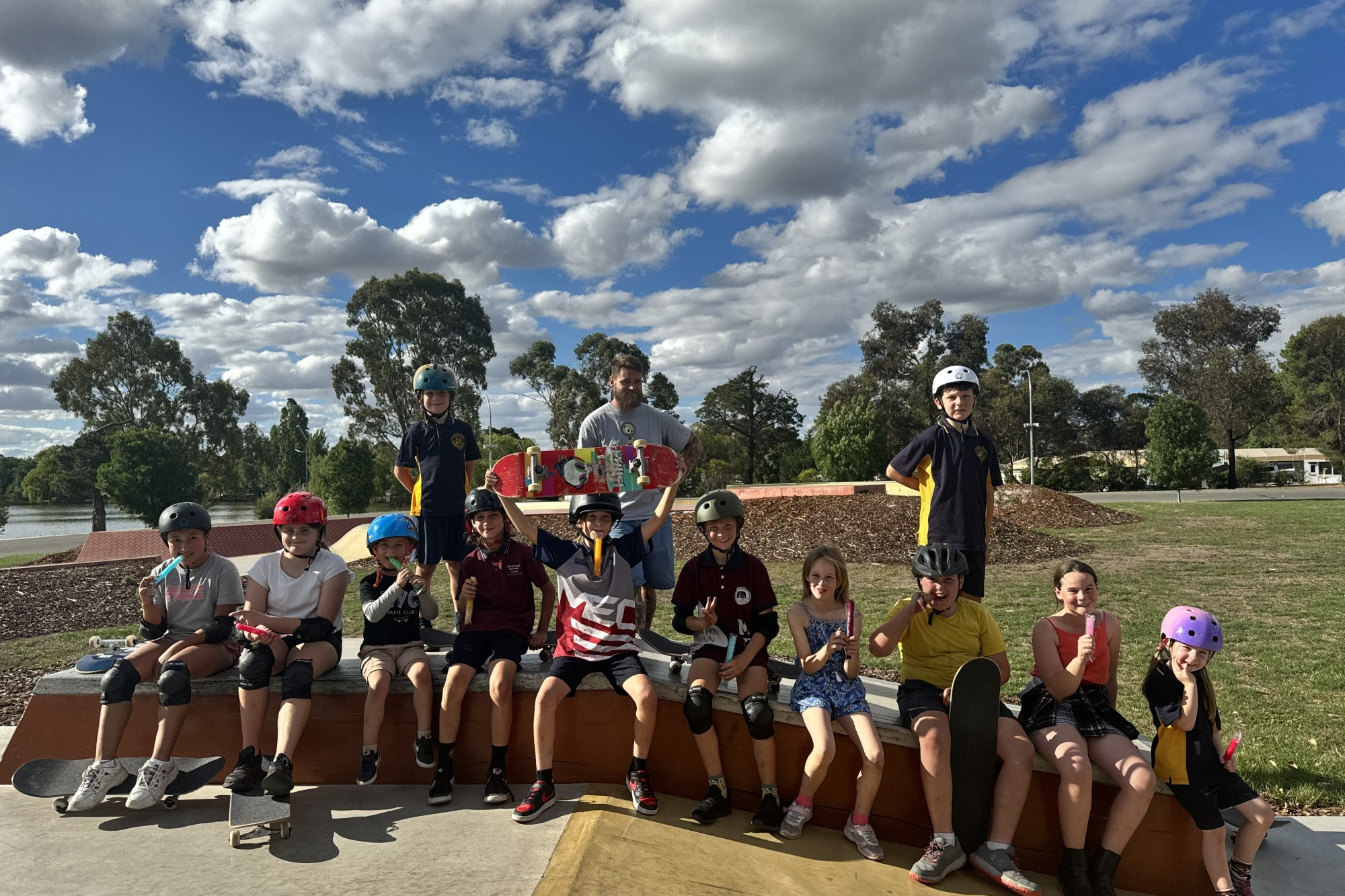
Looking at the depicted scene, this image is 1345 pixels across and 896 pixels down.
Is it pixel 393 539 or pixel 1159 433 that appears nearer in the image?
pixel 393 539

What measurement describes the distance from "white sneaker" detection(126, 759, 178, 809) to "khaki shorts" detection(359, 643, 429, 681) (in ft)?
2.98

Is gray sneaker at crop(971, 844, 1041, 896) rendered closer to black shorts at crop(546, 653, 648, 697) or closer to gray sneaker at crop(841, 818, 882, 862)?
gray sneaker at crop(841, 818, 882, 862)

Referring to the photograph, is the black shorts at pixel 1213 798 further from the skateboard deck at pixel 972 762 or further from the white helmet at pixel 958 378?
the white helmet at pixel 958 378

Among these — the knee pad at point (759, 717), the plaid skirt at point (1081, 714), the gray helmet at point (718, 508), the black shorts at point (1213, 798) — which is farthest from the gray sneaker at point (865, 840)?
the gray helmet at point (718, 508)

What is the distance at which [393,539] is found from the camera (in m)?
4.10

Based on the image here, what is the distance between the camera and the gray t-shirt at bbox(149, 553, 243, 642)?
3986 millimetres

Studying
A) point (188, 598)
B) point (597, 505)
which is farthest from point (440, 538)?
point (597, 505)

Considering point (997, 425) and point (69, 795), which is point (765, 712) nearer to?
point (69, 795)

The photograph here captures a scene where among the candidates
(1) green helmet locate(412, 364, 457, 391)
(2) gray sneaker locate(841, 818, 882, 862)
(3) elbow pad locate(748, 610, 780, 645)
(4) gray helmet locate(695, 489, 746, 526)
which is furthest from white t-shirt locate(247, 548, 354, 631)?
(2) gray sneaker locate(841, 818, 882, 862)

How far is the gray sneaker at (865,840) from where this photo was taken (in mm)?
3262

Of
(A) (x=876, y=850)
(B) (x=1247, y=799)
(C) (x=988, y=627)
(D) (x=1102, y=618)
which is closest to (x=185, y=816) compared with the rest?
(A) (x=876, y=850)

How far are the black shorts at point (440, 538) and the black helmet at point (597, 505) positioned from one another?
1319 mm

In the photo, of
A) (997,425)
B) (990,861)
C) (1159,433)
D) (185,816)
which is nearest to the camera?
(990,861)

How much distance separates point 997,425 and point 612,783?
50412 mm
